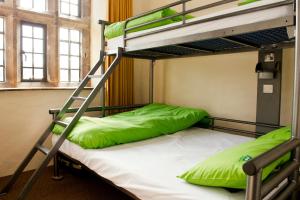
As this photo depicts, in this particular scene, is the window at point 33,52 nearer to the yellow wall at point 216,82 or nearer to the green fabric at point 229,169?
the yellow wall at point 216,82

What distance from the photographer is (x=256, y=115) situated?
7.36 feet

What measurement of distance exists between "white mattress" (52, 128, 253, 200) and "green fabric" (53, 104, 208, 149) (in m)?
0.06

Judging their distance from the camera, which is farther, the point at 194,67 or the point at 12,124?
the point at 194,67

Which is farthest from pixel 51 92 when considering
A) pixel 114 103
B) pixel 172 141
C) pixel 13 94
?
pixel 172 141

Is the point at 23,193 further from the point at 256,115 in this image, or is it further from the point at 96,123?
the point at 256,115

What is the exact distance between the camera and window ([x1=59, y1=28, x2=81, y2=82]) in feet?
10.0

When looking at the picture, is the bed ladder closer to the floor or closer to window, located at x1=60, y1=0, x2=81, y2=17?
the floor

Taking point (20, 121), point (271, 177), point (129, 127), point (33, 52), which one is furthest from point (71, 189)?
point (271, 177)

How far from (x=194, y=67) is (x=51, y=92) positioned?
1684mm

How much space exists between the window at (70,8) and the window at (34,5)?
21 centimetres

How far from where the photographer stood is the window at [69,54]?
3.06 m

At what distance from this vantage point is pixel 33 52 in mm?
2822

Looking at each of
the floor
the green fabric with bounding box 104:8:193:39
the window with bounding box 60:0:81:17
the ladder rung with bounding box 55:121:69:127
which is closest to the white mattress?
the ladder rung with bounding box 55:121:69:127

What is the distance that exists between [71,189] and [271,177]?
5.97 feet
